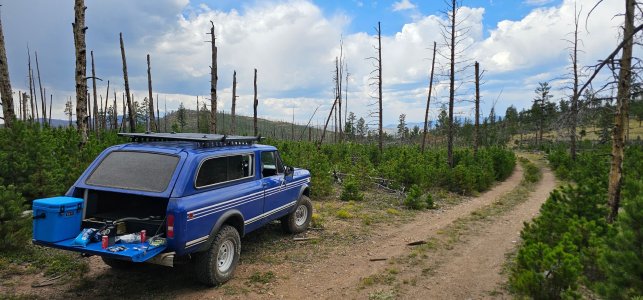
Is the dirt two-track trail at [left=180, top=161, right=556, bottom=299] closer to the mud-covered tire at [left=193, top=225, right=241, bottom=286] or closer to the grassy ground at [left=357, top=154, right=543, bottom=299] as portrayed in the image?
the grassy ground at [left=357, top=154, right=543, bottom=299]

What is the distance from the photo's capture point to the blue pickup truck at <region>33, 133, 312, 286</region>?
467 centimetres

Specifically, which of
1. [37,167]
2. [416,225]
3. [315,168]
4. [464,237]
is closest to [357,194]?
[315,168]

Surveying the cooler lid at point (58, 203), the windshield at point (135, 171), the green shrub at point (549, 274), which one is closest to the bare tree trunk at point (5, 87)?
the windshield at point (135, 171)

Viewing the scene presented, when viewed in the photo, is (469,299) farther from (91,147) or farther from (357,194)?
(91,147)

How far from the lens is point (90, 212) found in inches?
212

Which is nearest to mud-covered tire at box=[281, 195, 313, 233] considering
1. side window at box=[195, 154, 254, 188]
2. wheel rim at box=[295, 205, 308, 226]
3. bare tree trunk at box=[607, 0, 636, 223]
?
wheel rim at box=[295, 205, 308, 226]

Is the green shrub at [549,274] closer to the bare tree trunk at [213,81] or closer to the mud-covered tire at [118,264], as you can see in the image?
the mud-covered tire at [118,264]

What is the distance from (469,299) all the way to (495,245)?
3545mm

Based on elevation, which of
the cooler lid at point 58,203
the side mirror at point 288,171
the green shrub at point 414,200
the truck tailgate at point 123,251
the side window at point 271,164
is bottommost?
the green shrub at point 414,200

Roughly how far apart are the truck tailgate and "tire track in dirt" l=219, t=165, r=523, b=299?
1.06 metres

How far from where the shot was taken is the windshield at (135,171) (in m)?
5.05

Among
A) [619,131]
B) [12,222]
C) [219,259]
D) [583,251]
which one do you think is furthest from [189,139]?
[619,131]

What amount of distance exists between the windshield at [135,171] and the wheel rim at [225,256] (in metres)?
1.34

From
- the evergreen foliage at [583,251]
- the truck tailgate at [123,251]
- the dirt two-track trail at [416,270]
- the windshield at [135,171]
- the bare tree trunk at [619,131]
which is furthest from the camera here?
the bare tree trunk at [619,131]
